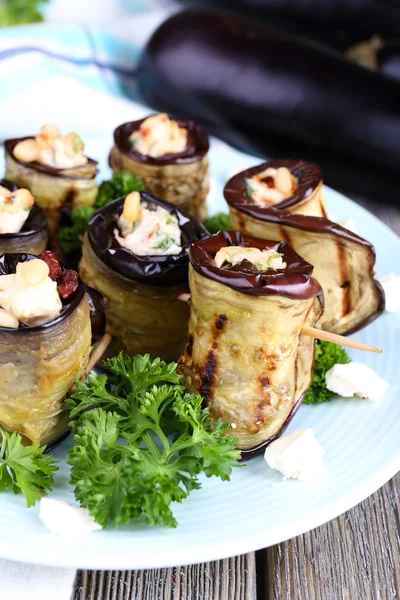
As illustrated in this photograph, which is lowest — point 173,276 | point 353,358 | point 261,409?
point 353,358

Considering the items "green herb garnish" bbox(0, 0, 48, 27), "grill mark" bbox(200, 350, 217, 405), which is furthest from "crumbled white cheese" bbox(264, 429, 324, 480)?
"green herb garnish" bbox(0, 0, 48, 27)

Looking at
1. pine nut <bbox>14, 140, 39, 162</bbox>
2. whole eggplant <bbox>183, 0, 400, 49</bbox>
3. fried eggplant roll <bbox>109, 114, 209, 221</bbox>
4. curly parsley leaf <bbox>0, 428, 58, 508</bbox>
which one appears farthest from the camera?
whole eggplant <bbox>183, 0, 400, 49</bbox>

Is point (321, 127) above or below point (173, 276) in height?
below

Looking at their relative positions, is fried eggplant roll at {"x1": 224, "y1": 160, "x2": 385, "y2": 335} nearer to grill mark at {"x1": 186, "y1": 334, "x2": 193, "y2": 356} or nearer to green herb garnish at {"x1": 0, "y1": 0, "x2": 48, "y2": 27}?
grill mark at {"x1": 186, "y1": 334, "x2": 193, "y2": 356}

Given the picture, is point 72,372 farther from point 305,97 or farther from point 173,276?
point 305,97

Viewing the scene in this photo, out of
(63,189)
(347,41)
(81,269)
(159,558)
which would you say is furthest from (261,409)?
(347,41)
